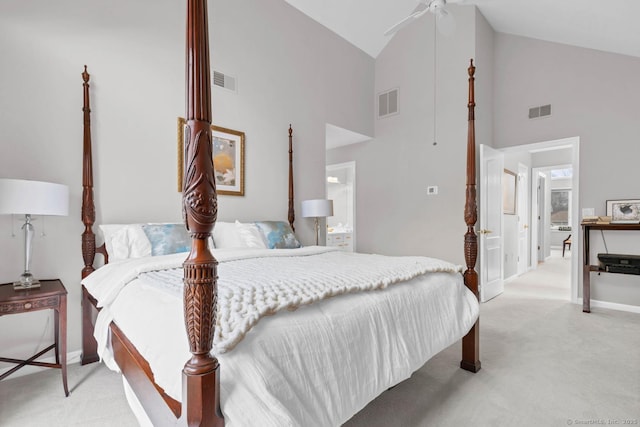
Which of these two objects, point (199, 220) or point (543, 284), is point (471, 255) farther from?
point (543, 284)

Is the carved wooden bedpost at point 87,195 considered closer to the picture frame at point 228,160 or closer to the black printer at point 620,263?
the picture frame at point 228,160

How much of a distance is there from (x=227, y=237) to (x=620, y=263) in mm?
4027

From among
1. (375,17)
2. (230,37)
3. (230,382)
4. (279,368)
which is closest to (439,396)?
(279,368)

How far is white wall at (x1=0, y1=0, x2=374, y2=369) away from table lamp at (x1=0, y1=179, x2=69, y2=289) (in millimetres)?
261

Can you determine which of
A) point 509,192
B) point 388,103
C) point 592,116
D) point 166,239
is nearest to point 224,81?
point 166,239

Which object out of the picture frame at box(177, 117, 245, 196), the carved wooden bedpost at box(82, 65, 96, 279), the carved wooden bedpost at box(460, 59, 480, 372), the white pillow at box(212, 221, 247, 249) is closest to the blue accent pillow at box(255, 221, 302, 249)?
the white pillow at box(212, 221, 247, 249)

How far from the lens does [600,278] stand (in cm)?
371

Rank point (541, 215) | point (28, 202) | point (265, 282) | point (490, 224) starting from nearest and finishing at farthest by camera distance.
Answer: point (265, 282)
point (28, 202)
point (490, 224)
point (541, 215)

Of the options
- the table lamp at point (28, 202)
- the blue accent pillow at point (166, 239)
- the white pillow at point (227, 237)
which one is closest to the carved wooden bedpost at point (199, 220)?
the blue accent pillow at point (166, 239)

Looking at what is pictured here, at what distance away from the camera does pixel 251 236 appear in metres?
2.96

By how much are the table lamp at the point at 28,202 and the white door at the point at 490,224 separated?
426 centimetres

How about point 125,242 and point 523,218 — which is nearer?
point 125,242

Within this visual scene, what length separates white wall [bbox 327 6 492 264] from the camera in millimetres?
4254

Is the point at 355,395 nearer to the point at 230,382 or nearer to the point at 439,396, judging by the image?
the point at 230,382
